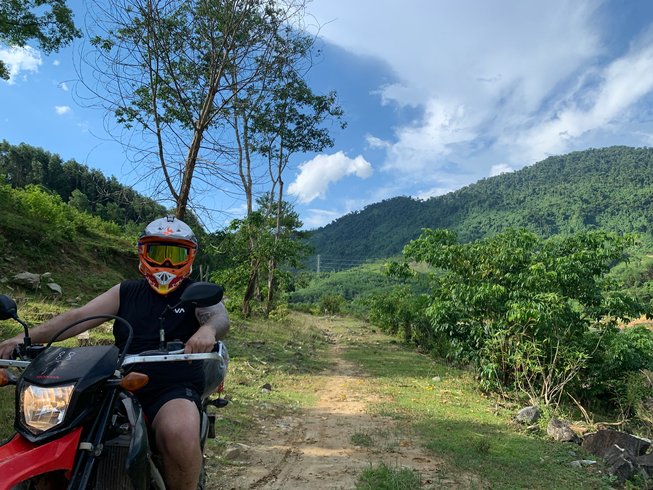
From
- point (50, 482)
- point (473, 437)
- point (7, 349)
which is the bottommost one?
point (473, 437)

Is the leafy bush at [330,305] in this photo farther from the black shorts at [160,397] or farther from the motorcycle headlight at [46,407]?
the motorcycle headlight at [46,407]

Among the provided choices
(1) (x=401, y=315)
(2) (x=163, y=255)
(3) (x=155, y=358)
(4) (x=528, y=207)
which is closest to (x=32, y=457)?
(3) (x=155, y=358)

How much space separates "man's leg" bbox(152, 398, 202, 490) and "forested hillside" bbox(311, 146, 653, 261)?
3628 inches

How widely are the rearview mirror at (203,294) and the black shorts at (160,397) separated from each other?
0.57 meters

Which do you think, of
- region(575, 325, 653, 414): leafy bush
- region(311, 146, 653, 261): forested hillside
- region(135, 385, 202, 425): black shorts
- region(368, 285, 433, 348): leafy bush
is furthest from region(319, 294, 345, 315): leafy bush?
region(311, 146, 653, 261): forested hillside

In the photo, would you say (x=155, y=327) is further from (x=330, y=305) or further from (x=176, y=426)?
(x=330, y=305)

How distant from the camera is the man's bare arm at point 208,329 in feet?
7.35

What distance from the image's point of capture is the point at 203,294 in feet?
7.03

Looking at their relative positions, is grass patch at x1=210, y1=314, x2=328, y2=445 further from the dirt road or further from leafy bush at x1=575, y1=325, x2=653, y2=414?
leafy bush at x1=575, y1=325, x2=653, y2=414

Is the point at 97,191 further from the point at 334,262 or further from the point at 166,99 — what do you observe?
the point at 334,262

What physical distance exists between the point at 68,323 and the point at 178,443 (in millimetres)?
1027

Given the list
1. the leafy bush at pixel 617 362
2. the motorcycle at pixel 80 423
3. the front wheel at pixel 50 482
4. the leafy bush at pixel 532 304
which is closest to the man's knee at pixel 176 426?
the motorcycle at pixel 80 423

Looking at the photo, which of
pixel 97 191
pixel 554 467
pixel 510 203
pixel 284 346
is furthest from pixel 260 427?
pixel 510 203

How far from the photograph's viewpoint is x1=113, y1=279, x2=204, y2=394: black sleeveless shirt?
97.8 inches
